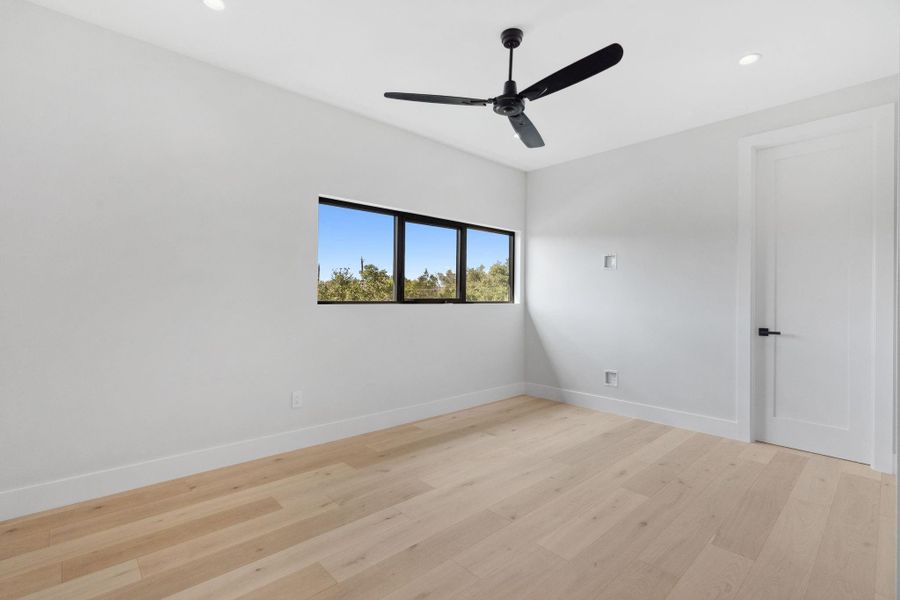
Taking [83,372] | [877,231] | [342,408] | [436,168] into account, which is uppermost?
[436,168]

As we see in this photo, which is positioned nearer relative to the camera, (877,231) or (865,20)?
(865,20)

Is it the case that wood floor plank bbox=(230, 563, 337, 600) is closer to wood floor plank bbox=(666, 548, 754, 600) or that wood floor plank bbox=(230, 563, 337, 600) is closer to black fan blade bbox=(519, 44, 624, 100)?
wood floor plank bbox=(666, 548, 754, 600)

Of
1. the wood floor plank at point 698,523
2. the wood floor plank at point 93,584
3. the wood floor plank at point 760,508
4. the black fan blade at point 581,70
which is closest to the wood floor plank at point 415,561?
the wood floor plank at point 698,523

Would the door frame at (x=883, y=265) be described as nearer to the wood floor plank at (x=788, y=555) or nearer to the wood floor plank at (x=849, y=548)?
the wood floor plank at (x=849, y=548)

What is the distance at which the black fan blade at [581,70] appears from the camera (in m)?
1.81

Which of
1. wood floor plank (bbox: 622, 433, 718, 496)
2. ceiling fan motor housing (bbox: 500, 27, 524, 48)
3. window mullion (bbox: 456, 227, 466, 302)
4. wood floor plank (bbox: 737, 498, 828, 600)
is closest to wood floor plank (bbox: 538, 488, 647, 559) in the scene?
wood floor plank (bbox: 622, 433, 718, 496)

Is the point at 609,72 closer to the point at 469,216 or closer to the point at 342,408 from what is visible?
the point at 469,216

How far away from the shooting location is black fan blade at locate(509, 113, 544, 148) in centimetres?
236

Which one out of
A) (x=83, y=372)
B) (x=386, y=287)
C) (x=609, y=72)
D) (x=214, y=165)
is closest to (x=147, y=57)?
(x=214, y=165)

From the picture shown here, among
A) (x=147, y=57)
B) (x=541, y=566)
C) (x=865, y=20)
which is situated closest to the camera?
(x=541, y=566)

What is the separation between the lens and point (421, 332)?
12.5ft

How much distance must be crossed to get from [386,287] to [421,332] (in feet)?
1.71

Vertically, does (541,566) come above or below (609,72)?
below

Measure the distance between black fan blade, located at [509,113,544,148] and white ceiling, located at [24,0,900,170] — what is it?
1.42ft
